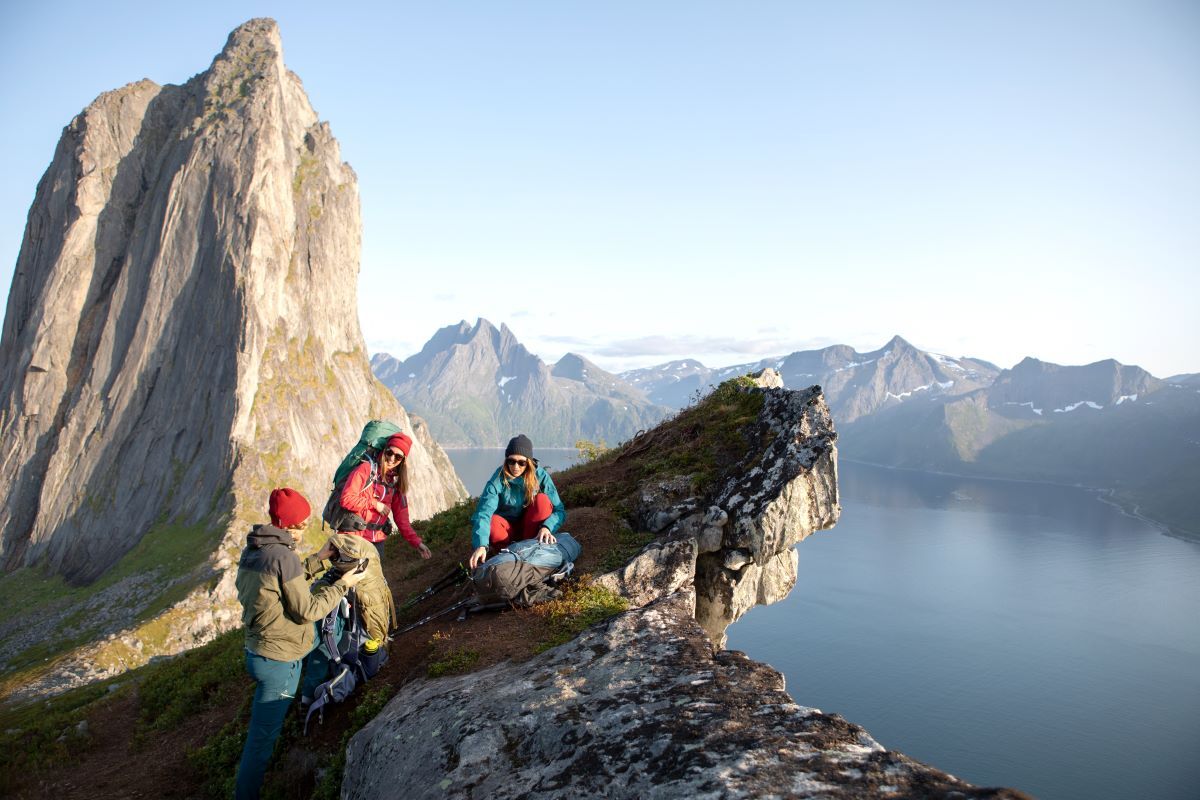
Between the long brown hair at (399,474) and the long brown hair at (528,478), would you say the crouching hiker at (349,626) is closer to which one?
the long brown hair at (399,474)

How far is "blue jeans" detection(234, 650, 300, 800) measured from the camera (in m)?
8.73

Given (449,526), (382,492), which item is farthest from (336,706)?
(449,526)

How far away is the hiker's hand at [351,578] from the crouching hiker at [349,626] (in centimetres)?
4

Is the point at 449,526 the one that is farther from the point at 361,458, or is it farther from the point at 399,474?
the point at 361,458

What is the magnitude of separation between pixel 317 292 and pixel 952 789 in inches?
5337

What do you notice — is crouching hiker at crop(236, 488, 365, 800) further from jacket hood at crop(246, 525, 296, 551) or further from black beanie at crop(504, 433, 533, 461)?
black beanie at crop(504, 433, 533, 461)

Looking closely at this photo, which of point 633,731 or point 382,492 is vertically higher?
point 382,492

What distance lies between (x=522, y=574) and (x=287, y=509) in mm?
4333

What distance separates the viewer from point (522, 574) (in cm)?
1151

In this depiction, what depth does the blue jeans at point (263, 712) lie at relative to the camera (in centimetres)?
873

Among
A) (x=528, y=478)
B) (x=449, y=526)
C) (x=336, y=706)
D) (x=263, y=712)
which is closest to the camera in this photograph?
(x=263, y=712)

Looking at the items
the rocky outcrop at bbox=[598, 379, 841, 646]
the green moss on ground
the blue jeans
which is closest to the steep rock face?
the green moss on ground

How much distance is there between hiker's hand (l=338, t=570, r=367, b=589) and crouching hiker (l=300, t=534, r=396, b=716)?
43 millimetres

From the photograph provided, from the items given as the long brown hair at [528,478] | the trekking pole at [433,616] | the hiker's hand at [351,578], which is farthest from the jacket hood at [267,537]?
the long brown hair at [528,478]
